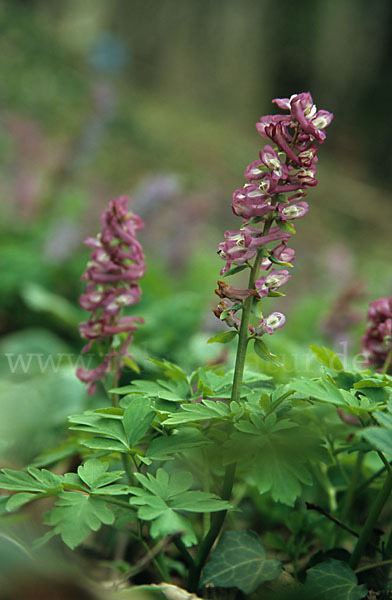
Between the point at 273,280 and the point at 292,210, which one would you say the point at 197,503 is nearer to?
the point at 273,280

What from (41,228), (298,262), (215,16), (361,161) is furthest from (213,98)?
(41,228)

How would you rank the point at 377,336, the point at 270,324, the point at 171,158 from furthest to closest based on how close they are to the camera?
the point at 171,158 < the point at 377,336 < the point at 270,324

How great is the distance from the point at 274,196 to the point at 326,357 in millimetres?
409

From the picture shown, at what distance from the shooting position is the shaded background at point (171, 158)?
281 cm

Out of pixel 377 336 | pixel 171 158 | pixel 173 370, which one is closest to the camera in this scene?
pixel 173 370

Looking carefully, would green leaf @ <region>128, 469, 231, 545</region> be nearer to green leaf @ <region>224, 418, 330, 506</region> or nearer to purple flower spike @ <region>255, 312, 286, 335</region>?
green leaf @ <region>224, 418, 330, 506</region>

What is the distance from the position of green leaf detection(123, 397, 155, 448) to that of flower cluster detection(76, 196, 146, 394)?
27 centimetres

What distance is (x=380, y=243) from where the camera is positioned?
28.6 feet

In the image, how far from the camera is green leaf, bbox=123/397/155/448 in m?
1.04

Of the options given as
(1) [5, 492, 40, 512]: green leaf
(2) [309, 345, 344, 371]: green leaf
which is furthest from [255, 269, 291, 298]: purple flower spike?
(1) [5, 492, 40, 512]: green leaf

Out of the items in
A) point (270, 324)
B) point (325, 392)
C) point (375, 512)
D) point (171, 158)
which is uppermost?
point (171, 158)

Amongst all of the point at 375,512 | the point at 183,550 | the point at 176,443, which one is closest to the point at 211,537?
the point at 183,550

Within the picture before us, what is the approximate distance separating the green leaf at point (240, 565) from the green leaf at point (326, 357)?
412mm

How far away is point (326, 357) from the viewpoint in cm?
123
